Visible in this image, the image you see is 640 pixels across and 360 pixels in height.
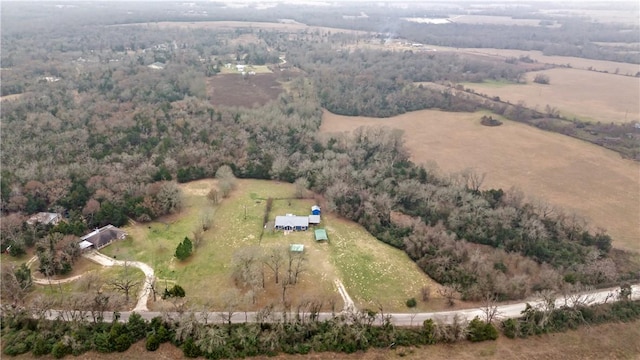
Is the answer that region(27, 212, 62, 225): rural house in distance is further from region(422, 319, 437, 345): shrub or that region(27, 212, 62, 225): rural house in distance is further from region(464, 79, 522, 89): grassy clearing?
region(464, 79, 522, 89): grassy clearing

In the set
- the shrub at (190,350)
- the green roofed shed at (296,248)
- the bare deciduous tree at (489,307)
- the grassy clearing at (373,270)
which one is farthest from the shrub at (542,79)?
the shrub at (190,350)

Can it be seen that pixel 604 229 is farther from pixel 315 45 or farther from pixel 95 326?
pixel 315 45

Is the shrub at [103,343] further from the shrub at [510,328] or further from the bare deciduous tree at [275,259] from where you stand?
the shrub at [510,328]

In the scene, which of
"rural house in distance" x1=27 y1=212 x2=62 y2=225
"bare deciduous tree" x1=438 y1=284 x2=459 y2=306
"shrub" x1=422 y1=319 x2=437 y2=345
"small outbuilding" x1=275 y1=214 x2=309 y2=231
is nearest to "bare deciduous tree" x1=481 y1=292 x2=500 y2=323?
"bare deciduous tree" x1=438 y1=284 x2=459 y2=306

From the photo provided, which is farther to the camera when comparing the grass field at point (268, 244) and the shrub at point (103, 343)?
the grass field at point (268, 244)

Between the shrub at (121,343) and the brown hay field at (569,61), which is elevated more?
the brown hay field at (569,61)

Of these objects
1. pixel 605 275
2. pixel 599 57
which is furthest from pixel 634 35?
pixel 605 275

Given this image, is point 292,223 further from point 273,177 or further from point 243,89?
point 243,89
